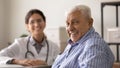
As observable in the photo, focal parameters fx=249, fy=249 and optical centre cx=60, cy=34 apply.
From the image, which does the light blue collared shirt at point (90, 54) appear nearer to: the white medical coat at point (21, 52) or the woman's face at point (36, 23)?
the white medical coat at point (21, 52)

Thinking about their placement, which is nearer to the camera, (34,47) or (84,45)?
(84,45)

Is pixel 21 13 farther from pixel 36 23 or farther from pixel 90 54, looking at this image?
pixel 90 54

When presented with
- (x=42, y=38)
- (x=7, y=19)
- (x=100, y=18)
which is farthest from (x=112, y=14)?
(x=7, y=19)

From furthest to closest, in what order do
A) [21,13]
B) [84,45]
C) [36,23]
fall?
[21,13]
[36,23]
[84,45]

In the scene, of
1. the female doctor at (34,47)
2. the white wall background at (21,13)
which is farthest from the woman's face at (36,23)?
the white wall background at (21,13)

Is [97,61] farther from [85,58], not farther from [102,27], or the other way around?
[102,27]

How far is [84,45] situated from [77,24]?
0.15 m

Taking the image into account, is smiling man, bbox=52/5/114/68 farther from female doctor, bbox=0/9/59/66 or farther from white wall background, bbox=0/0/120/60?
white wall background, bbox=0/0/120/60

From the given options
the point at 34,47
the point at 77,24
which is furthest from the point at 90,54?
the point at 34,47

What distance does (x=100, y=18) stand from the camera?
3674 mm

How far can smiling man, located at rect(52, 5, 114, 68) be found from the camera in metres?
1.31

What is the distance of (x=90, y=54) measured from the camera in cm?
133

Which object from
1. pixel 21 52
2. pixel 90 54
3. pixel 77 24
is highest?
pixel 77 24

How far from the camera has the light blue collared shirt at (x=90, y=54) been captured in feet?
4.25
